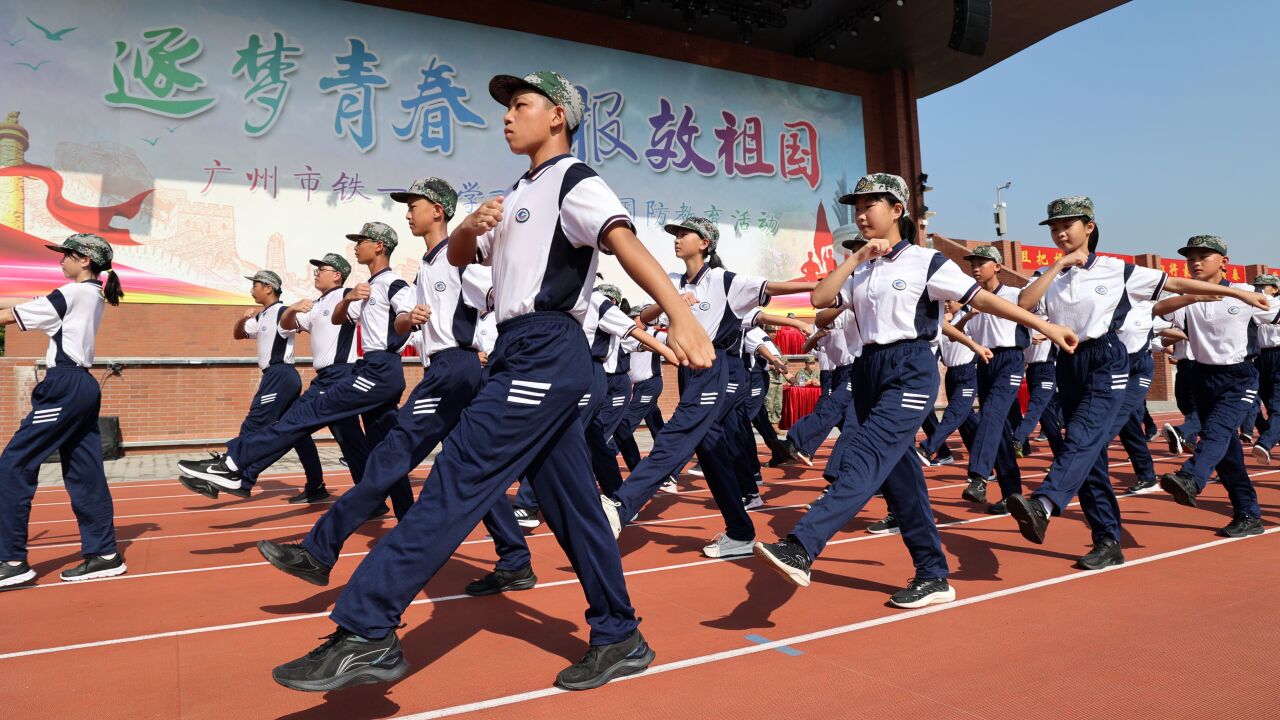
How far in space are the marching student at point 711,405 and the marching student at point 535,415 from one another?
1.76 m

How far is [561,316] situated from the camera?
115 inches

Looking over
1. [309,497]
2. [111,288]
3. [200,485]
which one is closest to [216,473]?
[200,485]

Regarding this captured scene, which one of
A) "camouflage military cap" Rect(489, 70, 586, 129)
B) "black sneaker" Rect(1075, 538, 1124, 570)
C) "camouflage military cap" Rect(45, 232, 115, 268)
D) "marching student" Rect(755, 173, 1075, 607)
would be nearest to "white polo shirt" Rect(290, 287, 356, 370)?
"camouflage military cap" Rect(45, 232, 115, 268)

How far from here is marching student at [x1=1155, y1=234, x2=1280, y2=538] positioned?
5.80 meters

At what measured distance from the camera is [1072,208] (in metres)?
5.22

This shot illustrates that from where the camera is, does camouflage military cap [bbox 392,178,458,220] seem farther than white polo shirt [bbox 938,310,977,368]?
No

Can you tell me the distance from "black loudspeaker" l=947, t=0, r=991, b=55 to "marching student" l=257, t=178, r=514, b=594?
13.9 metres

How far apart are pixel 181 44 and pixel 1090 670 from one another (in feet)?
51.1

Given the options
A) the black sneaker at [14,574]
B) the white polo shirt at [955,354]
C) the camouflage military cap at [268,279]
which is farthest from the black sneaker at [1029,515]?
the camouflage military cap at [268,279]

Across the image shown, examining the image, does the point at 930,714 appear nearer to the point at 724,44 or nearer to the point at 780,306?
the point at 780,306

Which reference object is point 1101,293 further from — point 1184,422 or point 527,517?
point 1184,422

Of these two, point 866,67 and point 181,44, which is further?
point 866,67

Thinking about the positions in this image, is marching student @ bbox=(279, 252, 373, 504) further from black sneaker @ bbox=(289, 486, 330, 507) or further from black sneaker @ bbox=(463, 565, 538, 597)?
black sneaker @ bbox=(463, 565, 538, 597)

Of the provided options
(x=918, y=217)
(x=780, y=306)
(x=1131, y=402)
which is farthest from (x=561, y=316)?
(x=918, y=217)
